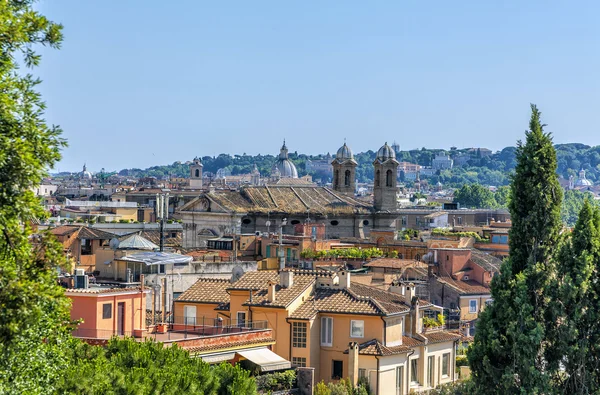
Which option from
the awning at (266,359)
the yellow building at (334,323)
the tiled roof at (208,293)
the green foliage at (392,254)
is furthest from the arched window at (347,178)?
the awning at (266,359)

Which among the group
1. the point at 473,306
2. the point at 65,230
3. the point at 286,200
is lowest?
the point at 473,306

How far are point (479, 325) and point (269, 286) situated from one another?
10056 millimetres

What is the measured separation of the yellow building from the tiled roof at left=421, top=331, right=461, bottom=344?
79 mm

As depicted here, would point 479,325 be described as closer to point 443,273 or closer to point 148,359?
point 148,359

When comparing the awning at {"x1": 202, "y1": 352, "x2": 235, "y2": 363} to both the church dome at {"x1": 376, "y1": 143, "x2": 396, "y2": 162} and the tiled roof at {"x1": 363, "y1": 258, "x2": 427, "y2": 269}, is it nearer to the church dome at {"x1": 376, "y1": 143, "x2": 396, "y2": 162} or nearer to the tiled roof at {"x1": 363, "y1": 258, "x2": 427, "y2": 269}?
the tiled roof at {"x1": 363, "y1": 258, "x2": 427, "y2": 269}

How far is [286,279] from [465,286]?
17.8 m

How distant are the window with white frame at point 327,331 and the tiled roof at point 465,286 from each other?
1706cm

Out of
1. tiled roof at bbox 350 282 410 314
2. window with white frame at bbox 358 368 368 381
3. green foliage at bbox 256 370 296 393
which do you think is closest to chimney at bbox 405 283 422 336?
Result: tiled roof at bbox 350 282 410 314

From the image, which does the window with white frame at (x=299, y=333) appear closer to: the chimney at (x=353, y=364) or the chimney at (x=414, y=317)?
the chimney at (x=353, y=364)

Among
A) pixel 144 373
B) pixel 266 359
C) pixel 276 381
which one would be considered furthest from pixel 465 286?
pixel 144 373

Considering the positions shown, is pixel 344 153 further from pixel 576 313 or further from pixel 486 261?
pixel 576 313

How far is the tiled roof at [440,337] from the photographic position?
34594mm

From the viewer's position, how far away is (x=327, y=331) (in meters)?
32.1

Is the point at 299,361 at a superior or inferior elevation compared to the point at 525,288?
inferior
